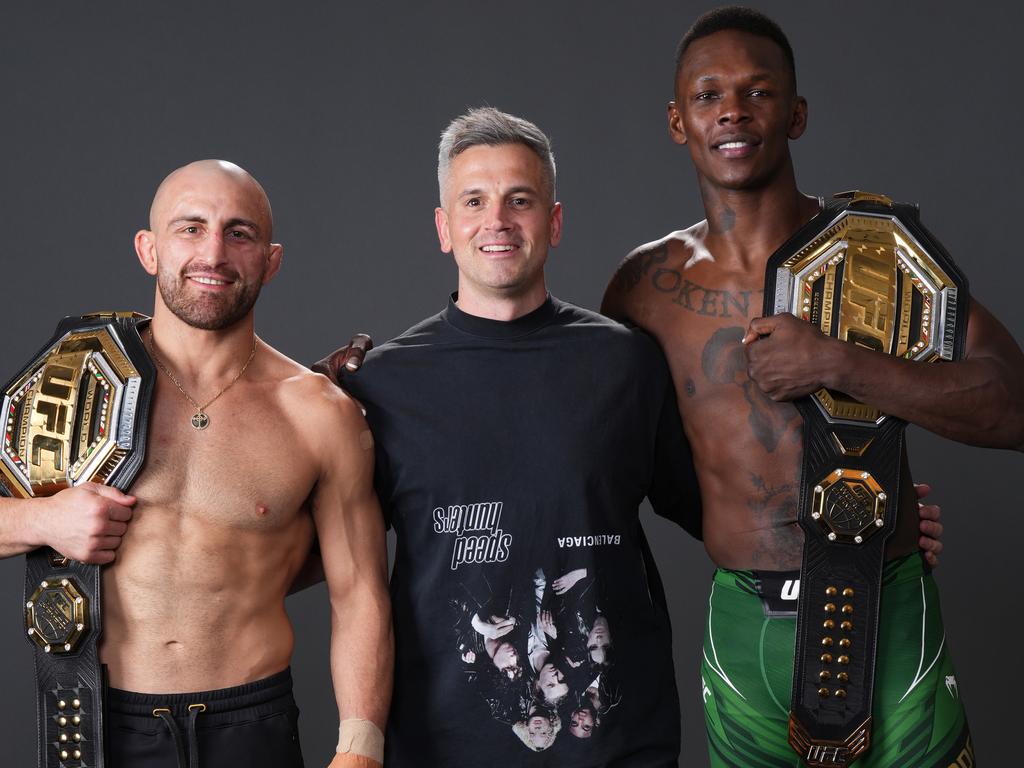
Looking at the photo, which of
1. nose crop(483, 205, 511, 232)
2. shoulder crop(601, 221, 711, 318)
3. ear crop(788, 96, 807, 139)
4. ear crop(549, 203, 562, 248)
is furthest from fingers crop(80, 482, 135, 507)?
ear crop(788, 96, 807, 139)

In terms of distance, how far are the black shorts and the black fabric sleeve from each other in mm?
1156

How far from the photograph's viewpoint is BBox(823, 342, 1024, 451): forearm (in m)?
3.20

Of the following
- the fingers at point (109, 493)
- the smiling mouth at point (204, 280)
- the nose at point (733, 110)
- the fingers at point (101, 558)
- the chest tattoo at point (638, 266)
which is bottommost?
the fingers at point (101, 558)

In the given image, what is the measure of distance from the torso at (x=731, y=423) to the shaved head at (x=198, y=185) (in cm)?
107

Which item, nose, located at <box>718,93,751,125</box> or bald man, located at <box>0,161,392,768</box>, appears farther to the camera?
nose, located at <box>718,93,751,125</box>

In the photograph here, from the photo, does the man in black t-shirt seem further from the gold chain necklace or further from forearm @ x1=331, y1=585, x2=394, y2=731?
the gold chain necklace

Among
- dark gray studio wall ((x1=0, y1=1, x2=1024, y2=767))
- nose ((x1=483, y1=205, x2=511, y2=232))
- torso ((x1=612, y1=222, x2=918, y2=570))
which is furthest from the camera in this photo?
dark gray studio wall ((x1=0, y1=1, x2=1024, y2=767))

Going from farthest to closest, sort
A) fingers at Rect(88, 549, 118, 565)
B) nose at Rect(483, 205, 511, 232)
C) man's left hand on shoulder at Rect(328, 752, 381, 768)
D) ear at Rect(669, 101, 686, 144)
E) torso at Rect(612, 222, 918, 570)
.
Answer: ear at Rect(669, 101, 686, 144) → torso at Rect(612, 222, 918, 570) → nose at Rect(483, 205, 511, 232) → man's left hand on shoulder at Rect(328, 752, 381, 768) → fingers at Rect(88, 549, 118, 565)

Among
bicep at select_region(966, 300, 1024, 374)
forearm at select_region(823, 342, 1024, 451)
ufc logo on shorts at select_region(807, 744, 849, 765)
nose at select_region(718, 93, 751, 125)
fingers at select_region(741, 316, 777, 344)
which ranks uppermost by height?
nose at select_region(718, 93, 751, 125)

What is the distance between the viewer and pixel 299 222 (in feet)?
17.6

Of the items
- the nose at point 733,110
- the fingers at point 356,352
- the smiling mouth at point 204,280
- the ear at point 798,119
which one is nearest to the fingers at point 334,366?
the fingers at point 356,352

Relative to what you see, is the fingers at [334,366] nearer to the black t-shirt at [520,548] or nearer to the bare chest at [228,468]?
the black t-shirt at [520,548]

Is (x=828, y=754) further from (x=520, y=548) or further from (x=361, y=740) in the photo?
(x=361, y=740)

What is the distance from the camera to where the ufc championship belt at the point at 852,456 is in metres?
3.25
